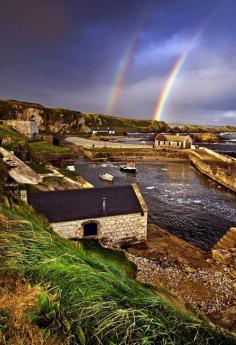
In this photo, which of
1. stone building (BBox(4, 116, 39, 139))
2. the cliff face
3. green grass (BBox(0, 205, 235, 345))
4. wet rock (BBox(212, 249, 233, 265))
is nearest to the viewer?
green grass (BBox(0, 205, 235, 345))

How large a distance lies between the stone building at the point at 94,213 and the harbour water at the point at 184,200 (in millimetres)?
7865

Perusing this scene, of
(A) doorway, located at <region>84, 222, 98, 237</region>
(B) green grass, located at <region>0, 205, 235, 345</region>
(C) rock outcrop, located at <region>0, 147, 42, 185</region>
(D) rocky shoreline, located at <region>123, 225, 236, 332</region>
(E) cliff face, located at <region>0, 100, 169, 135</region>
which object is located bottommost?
(D) rocky shoreline, located at <region>123, 225, 236, 332</region>

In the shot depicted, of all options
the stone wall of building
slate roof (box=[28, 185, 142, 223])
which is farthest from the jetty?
slate roof (box=[28, 185, 142, 223])

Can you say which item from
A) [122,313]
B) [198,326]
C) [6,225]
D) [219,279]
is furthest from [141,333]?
[219,279]

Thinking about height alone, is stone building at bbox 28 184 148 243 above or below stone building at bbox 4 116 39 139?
below

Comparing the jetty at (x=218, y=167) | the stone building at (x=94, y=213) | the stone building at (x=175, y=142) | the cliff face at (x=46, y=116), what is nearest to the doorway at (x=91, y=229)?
the stone building at (x=94, y=213)

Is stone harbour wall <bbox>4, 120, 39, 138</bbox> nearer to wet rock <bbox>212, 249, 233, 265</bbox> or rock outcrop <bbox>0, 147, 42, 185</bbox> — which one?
rock outcrop <bbox>0, 147, 42, 185</bbox>

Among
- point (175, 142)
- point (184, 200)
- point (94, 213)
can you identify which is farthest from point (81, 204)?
point (175, 142)

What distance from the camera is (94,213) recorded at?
2461 centimetres

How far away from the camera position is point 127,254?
23656mm

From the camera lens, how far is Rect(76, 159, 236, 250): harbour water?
33250mm

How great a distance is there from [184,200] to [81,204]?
2425 cm

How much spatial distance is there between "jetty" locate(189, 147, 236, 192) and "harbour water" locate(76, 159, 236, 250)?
4.70 ft

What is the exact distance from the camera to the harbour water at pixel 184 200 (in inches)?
1309
